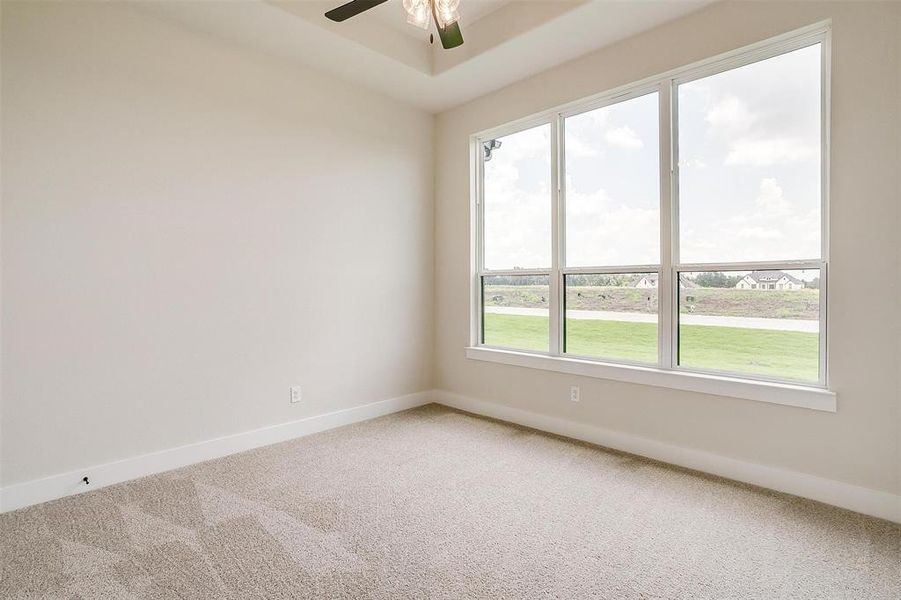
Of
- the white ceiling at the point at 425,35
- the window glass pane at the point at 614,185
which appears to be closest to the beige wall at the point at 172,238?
the white ceiling at the point at 425,35

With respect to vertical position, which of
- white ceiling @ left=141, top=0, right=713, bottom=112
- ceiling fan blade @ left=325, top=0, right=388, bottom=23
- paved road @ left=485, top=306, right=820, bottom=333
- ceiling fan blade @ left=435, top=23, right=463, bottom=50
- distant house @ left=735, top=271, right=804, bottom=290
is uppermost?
white ceiling @ left=141, top=0, right=713, bottom=112

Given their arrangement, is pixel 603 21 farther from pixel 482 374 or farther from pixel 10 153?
pixel 10 153

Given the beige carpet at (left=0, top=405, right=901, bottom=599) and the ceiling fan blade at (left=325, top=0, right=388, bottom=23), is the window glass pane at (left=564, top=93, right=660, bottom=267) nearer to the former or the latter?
the beige carpet at (left=0, top=405, right=901, bottom=599)

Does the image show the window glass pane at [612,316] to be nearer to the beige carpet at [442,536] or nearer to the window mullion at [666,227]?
the window mullion at [666,227]

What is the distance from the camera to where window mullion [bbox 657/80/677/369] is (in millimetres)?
3051

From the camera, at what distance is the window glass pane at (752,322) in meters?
2.57

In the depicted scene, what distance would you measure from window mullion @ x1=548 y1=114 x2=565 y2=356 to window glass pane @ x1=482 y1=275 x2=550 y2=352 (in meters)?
0.10

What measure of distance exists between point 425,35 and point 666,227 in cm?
232

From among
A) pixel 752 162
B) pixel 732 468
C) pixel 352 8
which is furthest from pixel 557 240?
pixel 352 8

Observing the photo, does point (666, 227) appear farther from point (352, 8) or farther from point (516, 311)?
point (352, 8)

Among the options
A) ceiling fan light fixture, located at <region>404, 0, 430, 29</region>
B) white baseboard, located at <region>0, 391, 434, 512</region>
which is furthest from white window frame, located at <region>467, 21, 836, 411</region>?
ceiling fan light fixture, located at <region>404, 0, 430, 29</region>

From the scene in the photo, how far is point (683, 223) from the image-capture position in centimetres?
304

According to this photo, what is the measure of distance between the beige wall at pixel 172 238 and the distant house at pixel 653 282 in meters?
2.17

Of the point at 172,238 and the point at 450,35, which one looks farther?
the point at 172,238
